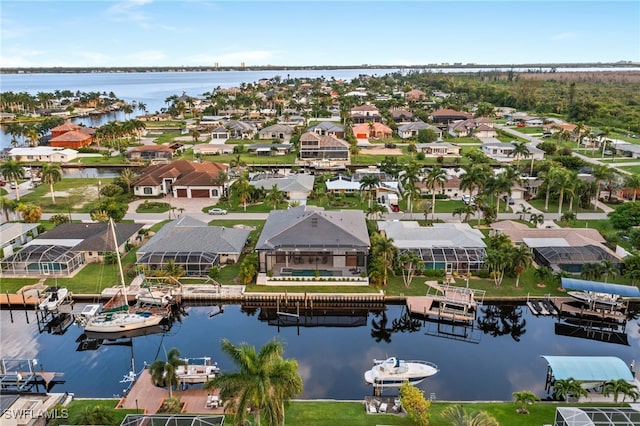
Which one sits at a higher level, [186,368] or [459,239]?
[459,239]

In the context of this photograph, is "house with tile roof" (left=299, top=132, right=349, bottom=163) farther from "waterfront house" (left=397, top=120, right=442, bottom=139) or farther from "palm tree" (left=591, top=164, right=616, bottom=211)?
"palm tree" (left=591, top=164, right=616, bottom=211)

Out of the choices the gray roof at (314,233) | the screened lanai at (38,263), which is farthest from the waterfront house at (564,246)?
the screened lanai at (38,263)

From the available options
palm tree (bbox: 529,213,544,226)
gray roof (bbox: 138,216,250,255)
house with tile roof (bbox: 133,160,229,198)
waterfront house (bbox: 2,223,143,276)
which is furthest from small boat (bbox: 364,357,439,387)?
house with tile roof (bbox: 133,160,229,198)

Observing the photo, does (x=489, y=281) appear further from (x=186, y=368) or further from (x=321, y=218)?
(x=186, y=368)

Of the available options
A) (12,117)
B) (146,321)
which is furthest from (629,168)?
(12,117)

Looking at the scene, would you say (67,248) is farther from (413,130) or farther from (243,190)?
(413,130)
